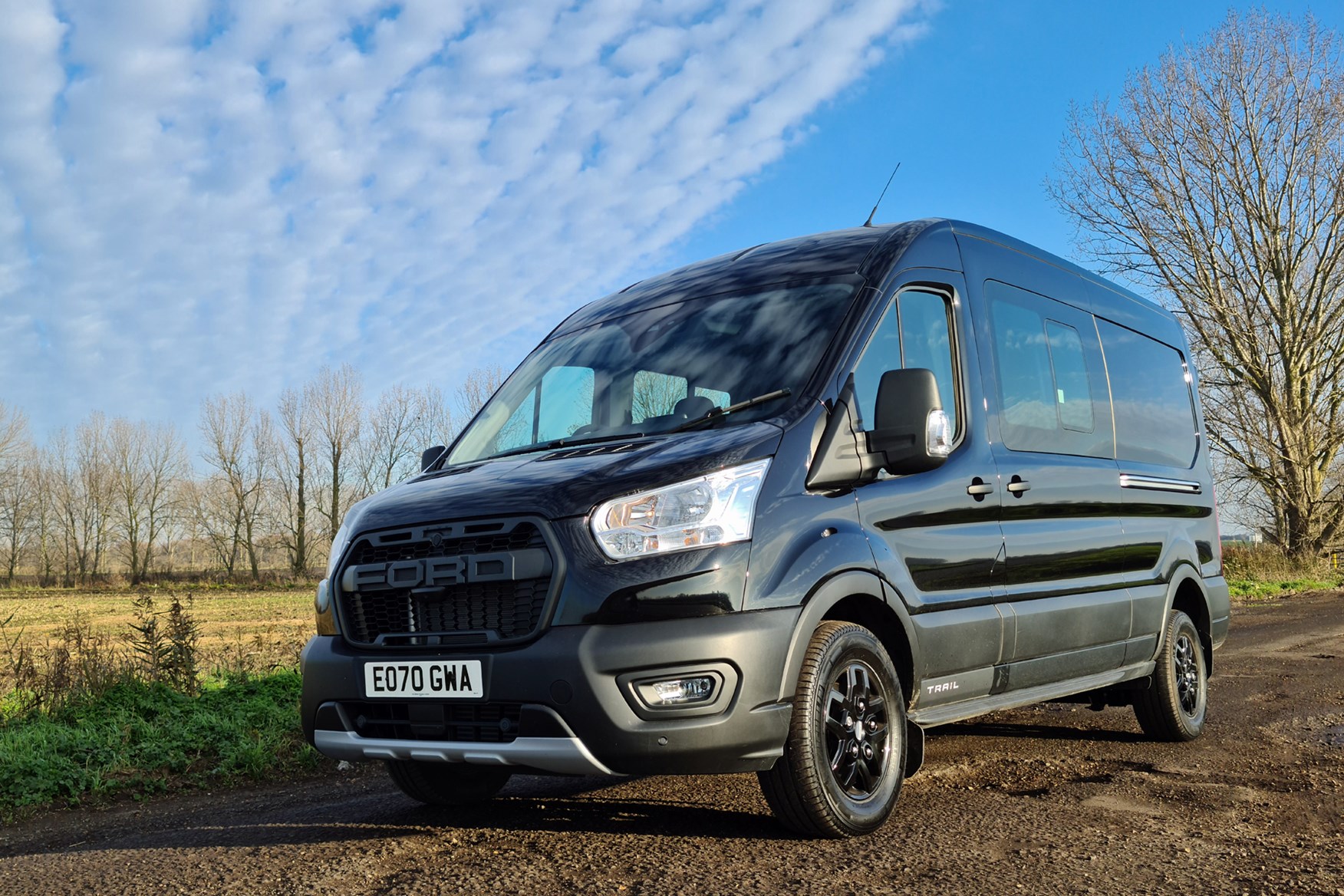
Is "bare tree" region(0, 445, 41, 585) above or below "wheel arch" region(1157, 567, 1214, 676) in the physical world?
above

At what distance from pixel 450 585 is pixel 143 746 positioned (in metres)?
3.73

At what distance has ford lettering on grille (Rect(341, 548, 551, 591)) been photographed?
11.7ft

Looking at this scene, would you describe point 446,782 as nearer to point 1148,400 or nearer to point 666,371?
point 666,371

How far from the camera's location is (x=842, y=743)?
155 inches

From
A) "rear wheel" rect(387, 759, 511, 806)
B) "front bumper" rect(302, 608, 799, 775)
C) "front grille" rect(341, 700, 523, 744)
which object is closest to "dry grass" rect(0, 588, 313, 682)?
"rear wheel" rect(387, 759, 511, 806)

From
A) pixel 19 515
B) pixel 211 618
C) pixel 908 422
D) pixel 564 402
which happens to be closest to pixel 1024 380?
pixel 908 422

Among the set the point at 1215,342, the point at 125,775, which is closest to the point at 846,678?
the point at 125,775

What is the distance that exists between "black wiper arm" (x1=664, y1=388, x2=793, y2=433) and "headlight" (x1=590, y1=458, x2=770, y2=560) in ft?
1.75

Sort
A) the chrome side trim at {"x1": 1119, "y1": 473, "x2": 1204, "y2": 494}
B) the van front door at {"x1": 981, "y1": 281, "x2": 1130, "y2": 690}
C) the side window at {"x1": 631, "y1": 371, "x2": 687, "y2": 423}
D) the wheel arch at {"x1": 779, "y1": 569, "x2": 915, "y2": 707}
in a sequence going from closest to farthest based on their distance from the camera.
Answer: the wheel arch at {"x1": 779, "y1": 569, "x2": 915, "y2": 707}, the side window at {"x1": 631, "y1": 371, "x2": 687, "y2": 423}, the van front door at {"x1": 981, "y1": 281, "x2": 1130, "y2": 690}, the chrome side trim at {"x1": 1119, "y1": 473, "x2": 1204, "y2": 494}

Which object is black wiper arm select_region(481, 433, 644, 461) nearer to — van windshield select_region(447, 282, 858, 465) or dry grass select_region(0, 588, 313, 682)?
van windshield select_region(447, 282, 858, 465)

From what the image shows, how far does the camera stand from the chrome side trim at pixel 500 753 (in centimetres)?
345

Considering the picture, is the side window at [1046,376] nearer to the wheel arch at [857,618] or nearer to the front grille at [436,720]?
the wheel arch at [857,618]

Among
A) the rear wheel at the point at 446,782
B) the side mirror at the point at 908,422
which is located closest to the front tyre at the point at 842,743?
the side mirror at the point at 908,422

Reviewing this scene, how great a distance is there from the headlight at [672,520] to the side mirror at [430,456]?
1.81 metres
